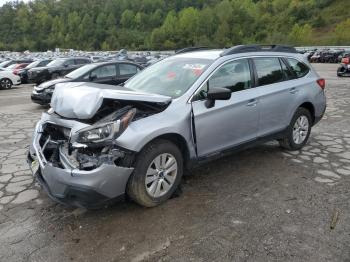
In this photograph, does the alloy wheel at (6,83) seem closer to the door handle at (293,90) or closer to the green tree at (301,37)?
the door handle at (293,90)

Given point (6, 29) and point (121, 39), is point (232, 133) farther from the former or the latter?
point (6, 29)

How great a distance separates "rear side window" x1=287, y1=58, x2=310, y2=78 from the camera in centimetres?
580

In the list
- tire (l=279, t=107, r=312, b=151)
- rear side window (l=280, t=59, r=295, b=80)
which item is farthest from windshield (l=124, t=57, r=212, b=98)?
tire (l=279, t=107, r=312, b=151)

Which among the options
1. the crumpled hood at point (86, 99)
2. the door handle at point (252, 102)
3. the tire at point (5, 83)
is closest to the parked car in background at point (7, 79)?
the tire at point (5, 83)

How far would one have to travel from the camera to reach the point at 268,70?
531cm

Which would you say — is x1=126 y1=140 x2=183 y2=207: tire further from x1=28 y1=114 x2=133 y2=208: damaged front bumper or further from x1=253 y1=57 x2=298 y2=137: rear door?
x1=253 y1=57 x2=298 y2=137: rear door

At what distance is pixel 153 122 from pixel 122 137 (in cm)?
42

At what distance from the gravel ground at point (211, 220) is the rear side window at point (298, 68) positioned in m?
1.40

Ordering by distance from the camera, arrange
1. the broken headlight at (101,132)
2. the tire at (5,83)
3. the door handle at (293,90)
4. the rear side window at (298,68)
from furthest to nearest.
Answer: the tire at (5,83) → the rear side window at (298,68) → the door handle at (293,90) → the broken headlight at (101,132)

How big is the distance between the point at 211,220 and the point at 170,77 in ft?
6.48

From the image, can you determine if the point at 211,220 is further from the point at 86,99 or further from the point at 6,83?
the point at 6,83

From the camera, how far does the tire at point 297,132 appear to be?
570 centimetres

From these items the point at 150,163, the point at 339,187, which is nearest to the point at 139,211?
the point at 150,163

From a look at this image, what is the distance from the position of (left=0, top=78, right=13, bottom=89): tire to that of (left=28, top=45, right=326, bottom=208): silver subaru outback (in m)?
15.1
